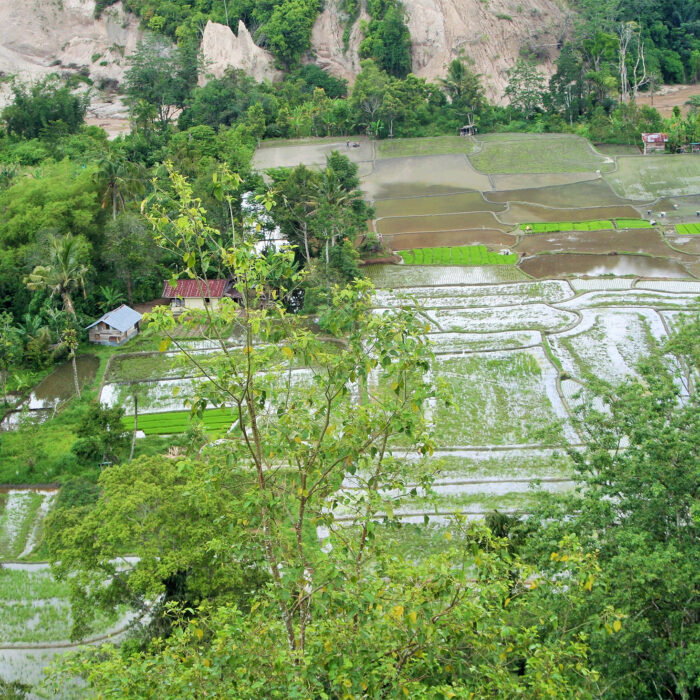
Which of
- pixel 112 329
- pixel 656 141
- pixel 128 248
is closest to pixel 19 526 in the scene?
pixel 112 329

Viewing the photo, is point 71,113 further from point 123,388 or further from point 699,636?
point 699,636

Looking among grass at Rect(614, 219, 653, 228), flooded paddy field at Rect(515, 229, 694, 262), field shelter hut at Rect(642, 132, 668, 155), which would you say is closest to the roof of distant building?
flooded paddy field at Rect(515, 229, 694, 262)

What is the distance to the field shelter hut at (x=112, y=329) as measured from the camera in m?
29.2

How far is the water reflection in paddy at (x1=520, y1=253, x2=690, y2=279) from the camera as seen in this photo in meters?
32.7

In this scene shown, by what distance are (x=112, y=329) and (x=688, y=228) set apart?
23.0 m

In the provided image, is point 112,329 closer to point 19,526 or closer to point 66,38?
point 19,526

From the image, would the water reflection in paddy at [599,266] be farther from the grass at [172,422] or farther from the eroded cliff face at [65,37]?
the eroded cliff face at [65,37]

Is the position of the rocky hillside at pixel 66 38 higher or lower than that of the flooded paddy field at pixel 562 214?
higher

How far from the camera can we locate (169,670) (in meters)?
7.98

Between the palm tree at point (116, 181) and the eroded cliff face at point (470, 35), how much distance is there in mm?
Result: 24713

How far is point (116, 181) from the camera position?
32.0m

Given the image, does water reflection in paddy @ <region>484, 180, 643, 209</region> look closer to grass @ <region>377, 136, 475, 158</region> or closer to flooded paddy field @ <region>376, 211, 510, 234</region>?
flooded paddy field @ <region>376, 211, 510, 234</region>

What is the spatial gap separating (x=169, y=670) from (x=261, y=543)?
135cm

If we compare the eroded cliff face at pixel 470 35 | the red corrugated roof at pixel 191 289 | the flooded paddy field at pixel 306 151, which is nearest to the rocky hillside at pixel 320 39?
A: the eroded cliff face at pixel 470 35
